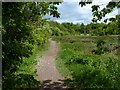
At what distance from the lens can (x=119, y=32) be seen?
956 centimetres

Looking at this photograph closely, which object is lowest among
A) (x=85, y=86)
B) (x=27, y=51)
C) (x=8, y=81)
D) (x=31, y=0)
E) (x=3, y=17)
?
(x=85, y=86)

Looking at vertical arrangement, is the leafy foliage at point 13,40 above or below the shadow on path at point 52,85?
above

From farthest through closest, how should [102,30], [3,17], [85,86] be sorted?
1. [85,86]
2. [102,30]
3. [3,17]

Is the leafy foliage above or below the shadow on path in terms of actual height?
above

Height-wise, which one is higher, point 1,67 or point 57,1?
point 57,1

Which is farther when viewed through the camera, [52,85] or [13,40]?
[52,85]

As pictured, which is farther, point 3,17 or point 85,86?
point 85,86

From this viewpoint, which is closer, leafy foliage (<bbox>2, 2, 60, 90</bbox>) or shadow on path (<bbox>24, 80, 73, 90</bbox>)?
leafy foliage (<bbox>2, 2, 60, 90</bbox>)

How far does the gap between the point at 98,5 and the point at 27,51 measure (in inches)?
98.0

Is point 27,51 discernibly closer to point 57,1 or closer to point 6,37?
point 6,37

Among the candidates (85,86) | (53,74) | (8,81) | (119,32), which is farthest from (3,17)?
(53,74)

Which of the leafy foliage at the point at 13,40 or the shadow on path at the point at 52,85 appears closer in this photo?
the leafy foliage at the point at 13,40

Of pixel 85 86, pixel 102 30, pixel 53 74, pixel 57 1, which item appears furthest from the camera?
pixel 53 74

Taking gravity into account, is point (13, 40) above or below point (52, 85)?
above
